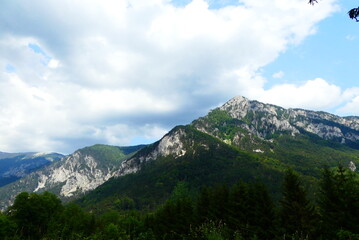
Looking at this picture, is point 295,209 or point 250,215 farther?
point 250,215

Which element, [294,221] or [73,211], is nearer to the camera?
[294,221]

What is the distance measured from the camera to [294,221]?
1101 inches

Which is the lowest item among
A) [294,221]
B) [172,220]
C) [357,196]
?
[172,220]

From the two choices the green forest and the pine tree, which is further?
the pine tree

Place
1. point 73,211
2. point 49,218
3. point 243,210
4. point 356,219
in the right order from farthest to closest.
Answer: point 73,211, point 49,218, point 243,210, point 356,219

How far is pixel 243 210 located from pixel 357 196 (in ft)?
52.5

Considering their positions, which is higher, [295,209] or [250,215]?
[295,209]

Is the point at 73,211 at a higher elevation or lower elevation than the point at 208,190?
lower

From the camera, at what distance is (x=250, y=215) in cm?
3553

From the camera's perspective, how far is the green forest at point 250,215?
55.0ft

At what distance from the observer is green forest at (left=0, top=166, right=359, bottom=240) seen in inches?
660

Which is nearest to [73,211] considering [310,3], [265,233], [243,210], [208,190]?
[208,190]

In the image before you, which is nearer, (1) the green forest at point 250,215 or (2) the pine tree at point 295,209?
(1) the green forest at point 250,215

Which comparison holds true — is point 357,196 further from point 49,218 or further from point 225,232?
point 49,218
